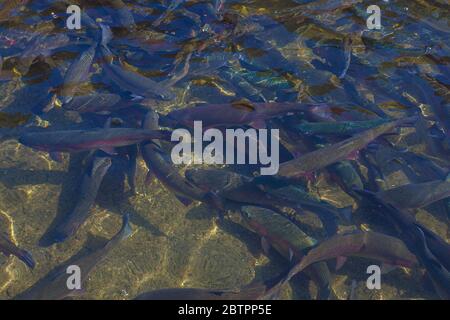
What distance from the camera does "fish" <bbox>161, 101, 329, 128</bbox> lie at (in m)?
5.41

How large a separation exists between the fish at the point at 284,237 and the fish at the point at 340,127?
1176mm

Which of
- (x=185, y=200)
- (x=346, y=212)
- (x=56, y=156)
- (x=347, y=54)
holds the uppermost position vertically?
(x=347, y=54)

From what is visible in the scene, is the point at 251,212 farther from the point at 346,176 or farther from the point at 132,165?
the point at 132,165

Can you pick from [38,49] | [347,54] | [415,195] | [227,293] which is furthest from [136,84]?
[415,195]

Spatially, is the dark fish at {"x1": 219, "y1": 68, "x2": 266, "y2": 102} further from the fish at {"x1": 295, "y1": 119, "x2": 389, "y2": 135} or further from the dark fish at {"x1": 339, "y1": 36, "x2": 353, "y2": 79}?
the dark fish at {"x1": 339, "y1": 36, "x2": 353, "y2": 79}

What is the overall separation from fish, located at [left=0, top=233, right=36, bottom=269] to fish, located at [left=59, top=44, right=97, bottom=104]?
1986 millimetres

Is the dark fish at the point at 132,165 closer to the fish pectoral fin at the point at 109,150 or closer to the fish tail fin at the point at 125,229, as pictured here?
the fish pectoral fin at the point at 109,150

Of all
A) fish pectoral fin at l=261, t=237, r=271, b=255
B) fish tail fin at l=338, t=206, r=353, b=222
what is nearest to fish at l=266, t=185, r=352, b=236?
fish tail fin at l=338, t=206, r=353, b=222

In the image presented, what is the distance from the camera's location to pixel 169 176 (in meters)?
5.01

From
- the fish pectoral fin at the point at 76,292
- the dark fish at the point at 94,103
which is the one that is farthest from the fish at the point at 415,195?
the dark fish at the point at 94,103

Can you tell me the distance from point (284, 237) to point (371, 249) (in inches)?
35.3

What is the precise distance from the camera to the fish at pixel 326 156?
193 inches

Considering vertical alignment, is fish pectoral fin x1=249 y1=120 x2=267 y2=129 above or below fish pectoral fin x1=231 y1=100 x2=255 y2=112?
below
